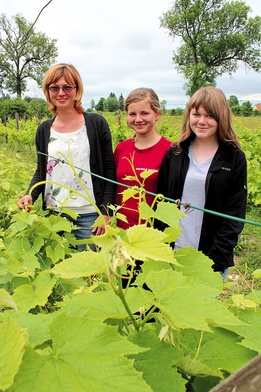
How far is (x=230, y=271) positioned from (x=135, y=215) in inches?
84.9

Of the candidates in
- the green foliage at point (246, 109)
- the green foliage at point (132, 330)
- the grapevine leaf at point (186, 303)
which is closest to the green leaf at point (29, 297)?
the green foliage at point (132, 330)

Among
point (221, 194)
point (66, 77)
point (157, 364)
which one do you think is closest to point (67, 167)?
point (66, 77)

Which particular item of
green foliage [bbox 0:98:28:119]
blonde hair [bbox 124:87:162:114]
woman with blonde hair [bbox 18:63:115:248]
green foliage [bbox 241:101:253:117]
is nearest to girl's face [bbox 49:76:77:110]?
woman with blonde hair [bbox 18:63:115:248]

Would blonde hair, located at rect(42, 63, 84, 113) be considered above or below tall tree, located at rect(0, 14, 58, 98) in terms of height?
below

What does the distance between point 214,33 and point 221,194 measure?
4803 centimetres

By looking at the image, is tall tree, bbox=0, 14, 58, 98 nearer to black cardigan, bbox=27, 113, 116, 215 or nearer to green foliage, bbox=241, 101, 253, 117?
green foliage, bbox=241, 101, 253, 117

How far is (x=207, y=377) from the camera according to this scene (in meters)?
0.79

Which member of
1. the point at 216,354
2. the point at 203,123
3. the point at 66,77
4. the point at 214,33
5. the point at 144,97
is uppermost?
the point at 214,33

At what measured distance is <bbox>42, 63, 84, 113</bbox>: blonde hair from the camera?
2.37 metres

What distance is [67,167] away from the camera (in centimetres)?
248

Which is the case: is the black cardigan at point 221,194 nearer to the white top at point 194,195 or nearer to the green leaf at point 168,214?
the white top at point 194,195

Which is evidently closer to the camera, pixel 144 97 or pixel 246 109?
pixel 144 97

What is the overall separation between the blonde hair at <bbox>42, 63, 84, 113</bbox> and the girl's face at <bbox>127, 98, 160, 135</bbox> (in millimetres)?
369

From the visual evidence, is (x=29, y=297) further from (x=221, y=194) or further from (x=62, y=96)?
(x=62, y=96)
